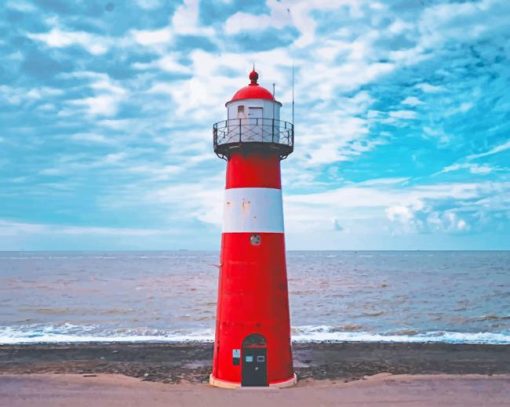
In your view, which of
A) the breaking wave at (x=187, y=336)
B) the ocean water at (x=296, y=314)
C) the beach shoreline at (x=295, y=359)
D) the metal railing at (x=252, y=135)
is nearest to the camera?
the metal railing at (x=252, y=135)

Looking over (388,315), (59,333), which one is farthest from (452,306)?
(59,333)

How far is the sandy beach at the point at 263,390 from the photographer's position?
13.4m

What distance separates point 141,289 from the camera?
5225 cm

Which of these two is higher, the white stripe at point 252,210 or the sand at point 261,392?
the white stripe at point 252,210

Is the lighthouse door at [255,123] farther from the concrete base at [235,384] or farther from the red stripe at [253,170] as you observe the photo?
the concrete base at [235,384]

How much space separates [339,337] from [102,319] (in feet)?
47.2

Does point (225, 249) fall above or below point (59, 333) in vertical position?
above

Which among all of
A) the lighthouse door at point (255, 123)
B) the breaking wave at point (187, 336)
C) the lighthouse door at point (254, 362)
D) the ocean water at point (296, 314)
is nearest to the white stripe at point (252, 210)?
the lighthouse door at point (255, 123)

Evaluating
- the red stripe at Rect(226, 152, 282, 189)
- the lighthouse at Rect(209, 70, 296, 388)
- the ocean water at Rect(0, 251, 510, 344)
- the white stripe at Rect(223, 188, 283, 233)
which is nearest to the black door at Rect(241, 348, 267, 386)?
the lighthouse at Rect(209, 70, 296, 388)

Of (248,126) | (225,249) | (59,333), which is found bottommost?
(59,333)

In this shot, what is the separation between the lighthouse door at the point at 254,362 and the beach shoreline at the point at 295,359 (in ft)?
11.1

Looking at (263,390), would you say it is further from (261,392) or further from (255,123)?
(255,123)

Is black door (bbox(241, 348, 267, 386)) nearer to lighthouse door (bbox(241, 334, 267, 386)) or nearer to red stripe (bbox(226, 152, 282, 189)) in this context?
lighthouse door (bbox(241, 334, 267, 386))

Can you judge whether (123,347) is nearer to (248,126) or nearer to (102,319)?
(102,319)
